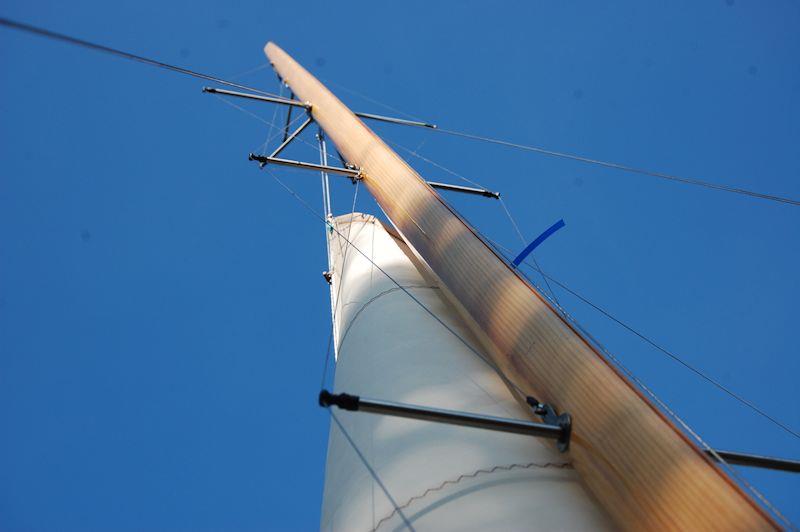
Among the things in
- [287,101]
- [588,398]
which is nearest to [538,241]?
[588,398]

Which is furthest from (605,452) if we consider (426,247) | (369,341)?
(369,341)

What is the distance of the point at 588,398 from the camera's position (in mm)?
3742

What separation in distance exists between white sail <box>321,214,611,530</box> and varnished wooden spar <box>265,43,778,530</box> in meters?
0.28

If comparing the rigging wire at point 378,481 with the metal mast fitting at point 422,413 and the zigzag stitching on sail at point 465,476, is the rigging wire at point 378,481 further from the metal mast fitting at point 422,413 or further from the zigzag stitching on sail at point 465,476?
the metal mast fitting at point 422,413

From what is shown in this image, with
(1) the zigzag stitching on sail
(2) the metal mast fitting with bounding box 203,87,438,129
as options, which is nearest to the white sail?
(1) the zigzag stitching on sail

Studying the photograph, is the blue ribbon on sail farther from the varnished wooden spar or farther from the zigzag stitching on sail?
the zigzag stitching on sail

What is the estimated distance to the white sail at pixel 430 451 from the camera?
11.7 ft

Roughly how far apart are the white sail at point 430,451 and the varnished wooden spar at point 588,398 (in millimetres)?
276

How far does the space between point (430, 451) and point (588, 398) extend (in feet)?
3.38

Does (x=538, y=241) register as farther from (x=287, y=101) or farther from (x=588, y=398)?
(x=287, y=101)

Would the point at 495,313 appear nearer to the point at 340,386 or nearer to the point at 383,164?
the point at 340,386

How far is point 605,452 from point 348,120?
5848 millimetres

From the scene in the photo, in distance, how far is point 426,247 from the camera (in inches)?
225

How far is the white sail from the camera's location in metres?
3.56
